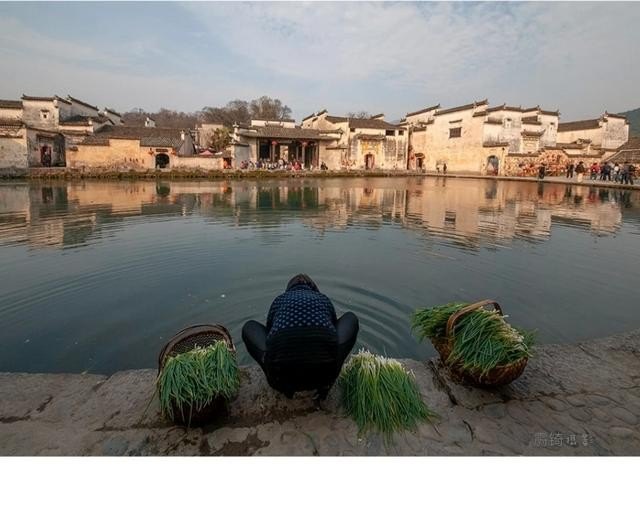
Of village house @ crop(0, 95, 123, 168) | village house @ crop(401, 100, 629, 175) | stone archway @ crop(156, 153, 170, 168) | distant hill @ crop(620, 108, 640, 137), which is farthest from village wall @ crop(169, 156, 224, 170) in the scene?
distant hill @ crop(620, 108, 640, 137)

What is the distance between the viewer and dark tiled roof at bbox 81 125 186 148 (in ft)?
108

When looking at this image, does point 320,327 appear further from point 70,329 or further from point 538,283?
point 538,283

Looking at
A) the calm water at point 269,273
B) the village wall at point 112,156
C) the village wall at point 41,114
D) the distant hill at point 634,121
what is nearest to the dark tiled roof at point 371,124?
the village wall at point 112,156

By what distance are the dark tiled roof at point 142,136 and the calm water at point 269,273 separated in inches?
938

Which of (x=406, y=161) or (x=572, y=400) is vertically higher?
(x=406, y=161)

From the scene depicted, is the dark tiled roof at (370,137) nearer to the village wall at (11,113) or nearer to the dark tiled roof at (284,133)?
the dark tiled roof at (284,133)

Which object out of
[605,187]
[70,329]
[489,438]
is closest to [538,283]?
[489,438]

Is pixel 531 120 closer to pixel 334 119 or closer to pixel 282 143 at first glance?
pixel 334 119

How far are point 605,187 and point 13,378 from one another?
31260 millimetres

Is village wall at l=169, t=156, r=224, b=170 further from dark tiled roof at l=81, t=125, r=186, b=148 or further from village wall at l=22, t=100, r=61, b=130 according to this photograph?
village wall at l=22, t=100, r=61, b=130

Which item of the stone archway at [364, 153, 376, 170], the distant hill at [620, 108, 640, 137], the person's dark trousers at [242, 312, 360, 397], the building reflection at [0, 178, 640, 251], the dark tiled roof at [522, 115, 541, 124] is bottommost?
the person's dark trousers at [242, 312, 360, 397]

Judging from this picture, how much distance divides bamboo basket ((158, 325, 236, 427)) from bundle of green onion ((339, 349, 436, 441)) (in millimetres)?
863

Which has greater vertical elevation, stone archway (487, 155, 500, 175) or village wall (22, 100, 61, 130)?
village wall (22, 100, 61, 130)

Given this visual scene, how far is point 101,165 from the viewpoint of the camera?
108 ft
